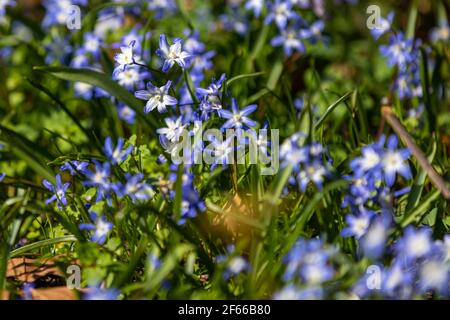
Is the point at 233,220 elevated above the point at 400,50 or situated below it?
below

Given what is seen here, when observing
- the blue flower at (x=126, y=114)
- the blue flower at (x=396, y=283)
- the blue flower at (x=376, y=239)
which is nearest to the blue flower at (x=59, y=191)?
the blue flower at (x=126, y=114)

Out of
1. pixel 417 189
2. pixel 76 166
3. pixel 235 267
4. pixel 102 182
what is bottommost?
pixel 235 267

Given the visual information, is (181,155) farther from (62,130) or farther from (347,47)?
(347,47)

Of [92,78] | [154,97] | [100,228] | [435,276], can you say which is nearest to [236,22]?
[92,78]

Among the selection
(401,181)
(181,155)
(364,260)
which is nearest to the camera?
(364,260)

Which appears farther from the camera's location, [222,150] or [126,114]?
[126,114]

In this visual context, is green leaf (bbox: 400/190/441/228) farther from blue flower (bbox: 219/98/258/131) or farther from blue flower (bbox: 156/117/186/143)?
blue flower (bbox: 156/117/186/143)

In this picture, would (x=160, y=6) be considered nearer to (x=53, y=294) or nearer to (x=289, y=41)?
(x=289, y=41)

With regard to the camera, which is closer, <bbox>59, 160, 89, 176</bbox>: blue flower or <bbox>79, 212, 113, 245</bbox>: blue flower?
<bbox>79, 212, 113, 245</bbox>: blue flower

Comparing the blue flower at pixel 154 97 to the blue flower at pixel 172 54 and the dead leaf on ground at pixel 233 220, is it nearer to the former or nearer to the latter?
the blue flower at pixel 172 54

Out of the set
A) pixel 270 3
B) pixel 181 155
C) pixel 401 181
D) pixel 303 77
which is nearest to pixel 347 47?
pixel 303 77

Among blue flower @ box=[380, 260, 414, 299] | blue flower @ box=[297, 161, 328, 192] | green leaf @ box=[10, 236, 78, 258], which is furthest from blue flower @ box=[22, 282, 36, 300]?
blue flower @ box=[380, 260, 414, 299]
